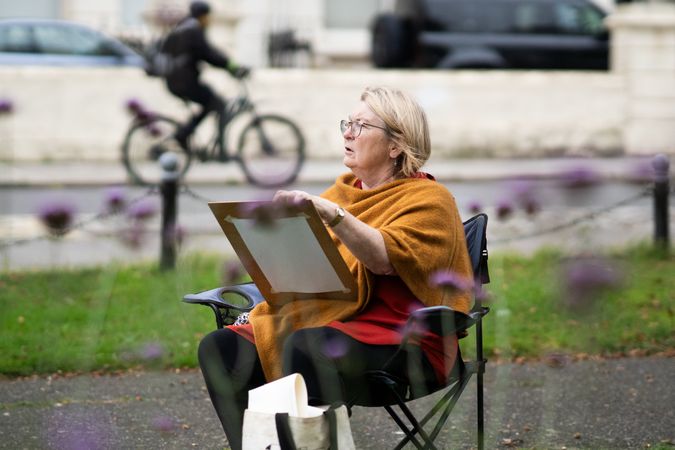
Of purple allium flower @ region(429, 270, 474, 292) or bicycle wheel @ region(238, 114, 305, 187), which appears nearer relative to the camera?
purple allium flower @ region(429, 270, 474, 292)

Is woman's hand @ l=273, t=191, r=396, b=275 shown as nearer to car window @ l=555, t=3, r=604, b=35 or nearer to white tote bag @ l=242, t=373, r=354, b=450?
white tote bag @ l=242, t=373, r=354, b=450

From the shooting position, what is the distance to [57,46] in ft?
53.1

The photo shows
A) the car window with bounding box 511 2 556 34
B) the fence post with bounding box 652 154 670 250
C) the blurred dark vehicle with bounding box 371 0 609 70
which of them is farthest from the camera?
the car window with bounding box 511 2 556 34

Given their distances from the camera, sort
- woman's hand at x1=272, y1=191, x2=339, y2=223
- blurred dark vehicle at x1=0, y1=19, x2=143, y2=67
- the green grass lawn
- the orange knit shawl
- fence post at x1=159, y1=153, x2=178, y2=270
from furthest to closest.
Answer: blurred dark vehicle at x1=0, y1=19, x2=143, y2=67 < fence post at x1=159, y1=153, x2=178, y2=270 < the green grass lawn < the orange knit shawl < woman's hand at x1=272, y1=191, x2=339, y2=223

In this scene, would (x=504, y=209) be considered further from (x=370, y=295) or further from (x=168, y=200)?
(x=168, y=200)

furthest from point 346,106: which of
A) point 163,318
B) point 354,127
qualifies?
point 354,127

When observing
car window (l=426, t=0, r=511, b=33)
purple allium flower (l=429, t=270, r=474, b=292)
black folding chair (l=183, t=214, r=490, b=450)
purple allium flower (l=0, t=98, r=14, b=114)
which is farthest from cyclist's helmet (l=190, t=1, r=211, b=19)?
purple allium flower (l=429, t=270, r=474, b=292)

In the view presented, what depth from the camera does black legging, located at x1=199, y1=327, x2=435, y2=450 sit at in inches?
136

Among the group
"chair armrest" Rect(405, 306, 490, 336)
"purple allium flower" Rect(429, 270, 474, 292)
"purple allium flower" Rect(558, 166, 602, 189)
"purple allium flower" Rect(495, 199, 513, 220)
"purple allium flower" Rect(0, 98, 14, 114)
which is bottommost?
"chair armrest" Rect(405, 306, 490, 336)

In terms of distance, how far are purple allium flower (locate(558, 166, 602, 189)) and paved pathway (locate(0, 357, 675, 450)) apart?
69.4 inches

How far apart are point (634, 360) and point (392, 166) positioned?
2669 mm

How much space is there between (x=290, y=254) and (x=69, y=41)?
13381 mm

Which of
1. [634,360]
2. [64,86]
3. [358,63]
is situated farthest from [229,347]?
[358,63]

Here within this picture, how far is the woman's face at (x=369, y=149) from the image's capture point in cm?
369
